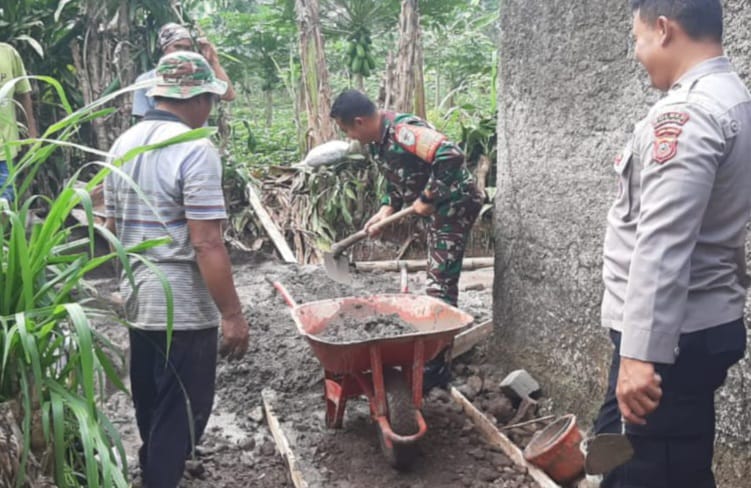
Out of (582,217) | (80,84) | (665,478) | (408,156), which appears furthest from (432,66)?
(665,478)

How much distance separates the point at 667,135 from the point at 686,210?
0.18 meters

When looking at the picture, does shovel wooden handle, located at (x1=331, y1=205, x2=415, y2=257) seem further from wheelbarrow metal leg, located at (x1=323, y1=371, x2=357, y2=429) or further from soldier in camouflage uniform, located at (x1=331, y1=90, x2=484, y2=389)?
wheelbarrow metal leg, located at (x1=323, y1=371, x2=357, y2=429)

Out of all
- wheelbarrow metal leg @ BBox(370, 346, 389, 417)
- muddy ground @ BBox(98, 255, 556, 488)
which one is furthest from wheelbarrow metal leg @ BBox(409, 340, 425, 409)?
muddy ground @ BBox(98, 255, 556, 488)

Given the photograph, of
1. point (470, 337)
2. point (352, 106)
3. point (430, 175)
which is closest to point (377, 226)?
point (430, 175)

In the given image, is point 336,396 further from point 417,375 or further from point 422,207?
point 422,207

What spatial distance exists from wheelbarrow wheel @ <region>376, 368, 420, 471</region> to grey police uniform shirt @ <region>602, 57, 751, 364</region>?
4.93 ft

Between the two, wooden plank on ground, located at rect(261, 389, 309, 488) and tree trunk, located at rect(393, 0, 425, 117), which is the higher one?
tree trunk, located at rect(393, 0, 425, 117)

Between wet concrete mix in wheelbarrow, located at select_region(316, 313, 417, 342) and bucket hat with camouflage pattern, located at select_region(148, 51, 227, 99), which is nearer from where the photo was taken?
bucket hat with camouflage pattern, located at select_region(148, 51, 227, 99)

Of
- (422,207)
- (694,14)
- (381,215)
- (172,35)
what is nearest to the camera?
(694,14)

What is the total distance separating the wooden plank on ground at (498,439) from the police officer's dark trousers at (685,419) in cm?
107

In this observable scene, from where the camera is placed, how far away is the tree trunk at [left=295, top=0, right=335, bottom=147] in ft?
28.9

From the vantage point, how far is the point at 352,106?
4.03 m

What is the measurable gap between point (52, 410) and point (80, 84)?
5.67 metres

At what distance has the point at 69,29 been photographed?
6.38m
